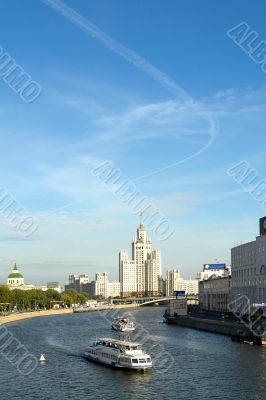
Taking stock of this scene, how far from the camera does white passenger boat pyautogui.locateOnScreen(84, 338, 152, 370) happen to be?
3684cm

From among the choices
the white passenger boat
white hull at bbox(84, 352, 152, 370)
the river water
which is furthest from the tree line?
A: the white passenger boat

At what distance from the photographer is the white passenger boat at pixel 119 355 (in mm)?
36844

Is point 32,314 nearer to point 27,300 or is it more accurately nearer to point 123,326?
point 27,300

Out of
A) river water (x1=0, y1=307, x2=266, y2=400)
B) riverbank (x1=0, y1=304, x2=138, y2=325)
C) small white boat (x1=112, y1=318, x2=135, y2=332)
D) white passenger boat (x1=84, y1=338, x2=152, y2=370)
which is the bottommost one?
riverbank (x1=0, y1=304, x2=138, y2=325)

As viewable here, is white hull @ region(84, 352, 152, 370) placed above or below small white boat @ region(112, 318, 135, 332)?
above

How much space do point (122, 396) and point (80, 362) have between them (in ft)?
38.2

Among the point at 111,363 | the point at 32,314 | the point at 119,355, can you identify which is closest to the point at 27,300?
the point at 32,314

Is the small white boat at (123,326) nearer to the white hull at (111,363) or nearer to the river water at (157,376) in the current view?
the river water at (157,376)

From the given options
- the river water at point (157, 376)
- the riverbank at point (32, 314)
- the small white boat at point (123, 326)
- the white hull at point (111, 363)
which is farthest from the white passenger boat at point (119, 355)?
the riverbank at point (32, 314)

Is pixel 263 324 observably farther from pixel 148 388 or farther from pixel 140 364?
pixel 148 388

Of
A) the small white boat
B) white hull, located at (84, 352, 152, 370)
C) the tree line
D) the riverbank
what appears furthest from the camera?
the tree line

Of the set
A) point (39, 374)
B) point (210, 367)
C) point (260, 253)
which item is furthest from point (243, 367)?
point (260, 253)

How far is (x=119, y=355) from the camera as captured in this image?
3853 cm

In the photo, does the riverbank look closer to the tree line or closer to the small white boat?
the tree line
